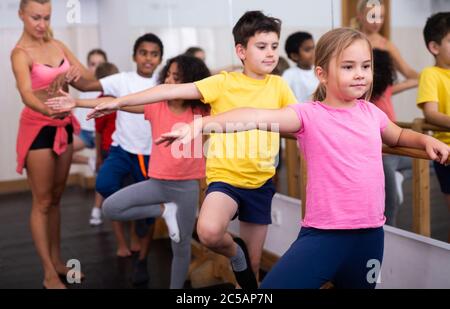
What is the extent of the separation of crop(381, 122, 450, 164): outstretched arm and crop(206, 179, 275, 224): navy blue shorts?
619mm

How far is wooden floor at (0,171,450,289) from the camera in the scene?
3352mm

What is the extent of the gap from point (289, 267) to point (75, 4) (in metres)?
1.84

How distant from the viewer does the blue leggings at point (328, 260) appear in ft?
5.60

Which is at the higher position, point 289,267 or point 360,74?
point 360,74

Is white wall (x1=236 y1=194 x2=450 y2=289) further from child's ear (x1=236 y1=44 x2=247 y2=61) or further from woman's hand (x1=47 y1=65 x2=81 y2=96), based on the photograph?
woman's hand (x1=47 y1=65 x2=81 y2=96)

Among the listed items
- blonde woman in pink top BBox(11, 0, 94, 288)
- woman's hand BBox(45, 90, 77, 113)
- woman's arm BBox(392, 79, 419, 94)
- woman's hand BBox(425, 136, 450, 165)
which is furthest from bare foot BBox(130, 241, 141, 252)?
woman's hand BBox(425, 136, 450, 165)

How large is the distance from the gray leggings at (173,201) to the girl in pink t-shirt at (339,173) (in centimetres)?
103

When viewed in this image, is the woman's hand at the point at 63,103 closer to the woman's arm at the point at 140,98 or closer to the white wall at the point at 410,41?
the woman's arm at the point at 140,98

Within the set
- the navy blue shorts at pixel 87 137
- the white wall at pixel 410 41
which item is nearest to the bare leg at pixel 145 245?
the navy blue shorts at pixel 87 137

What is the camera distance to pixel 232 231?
3.66 metres

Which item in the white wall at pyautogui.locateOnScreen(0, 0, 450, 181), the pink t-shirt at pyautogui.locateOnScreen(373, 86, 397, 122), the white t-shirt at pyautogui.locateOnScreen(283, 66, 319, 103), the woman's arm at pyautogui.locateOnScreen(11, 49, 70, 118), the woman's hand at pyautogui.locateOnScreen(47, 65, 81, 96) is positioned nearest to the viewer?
the woman's arm at pyautogui.locateOnScreen(11, 49, 70, 118)

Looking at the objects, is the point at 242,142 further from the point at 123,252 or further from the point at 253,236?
the point at 123,252
